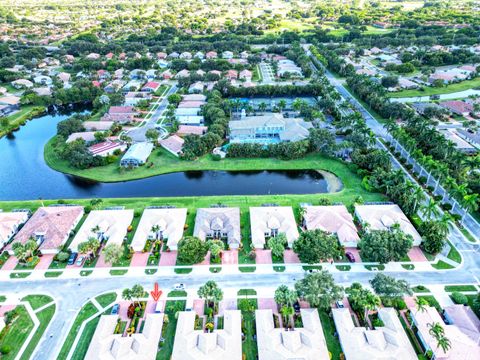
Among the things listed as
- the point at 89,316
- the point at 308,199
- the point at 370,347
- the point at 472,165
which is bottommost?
the point at 370,347

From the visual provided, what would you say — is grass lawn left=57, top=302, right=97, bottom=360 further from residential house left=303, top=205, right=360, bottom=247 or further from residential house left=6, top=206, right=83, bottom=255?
residential house left=303, top=205, right=360, bottom=247

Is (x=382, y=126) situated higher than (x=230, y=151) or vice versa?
(x=382, y=126)

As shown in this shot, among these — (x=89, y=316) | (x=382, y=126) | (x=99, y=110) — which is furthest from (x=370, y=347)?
(x=99, y=110)

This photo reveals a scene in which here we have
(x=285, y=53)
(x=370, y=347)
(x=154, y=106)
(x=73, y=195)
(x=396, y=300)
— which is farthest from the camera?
(x=285, y=53)

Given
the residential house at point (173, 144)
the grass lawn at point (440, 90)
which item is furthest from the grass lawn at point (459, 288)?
the grass lawn at point (440, 90)

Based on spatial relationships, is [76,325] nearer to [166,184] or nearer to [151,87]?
[166,184]

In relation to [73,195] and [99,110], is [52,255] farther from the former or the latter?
[99,110]
